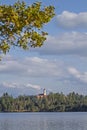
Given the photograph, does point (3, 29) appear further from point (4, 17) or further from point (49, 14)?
point (49, 14)

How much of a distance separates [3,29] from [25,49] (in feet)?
3.89

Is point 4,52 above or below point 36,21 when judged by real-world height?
below

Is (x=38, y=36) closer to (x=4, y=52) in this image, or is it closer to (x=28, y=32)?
(x=28, y=32)

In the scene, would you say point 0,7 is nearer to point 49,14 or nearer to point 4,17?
point 4,17

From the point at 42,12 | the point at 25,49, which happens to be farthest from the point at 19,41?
the point at 42,12

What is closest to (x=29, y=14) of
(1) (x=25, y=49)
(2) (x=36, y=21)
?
(2) (x=36, y=21)

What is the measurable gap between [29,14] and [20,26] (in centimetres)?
66

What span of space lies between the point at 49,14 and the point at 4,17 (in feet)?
5.89

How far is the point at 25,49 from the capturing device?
16.5 metres

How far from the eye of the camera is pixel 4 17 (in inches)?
637

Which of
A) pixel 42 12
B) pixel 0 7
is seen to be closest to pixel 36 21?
pixel 42 12

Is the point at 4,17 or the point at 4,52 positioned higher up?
the point at 4,17

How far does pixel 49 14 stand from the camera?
1633cm

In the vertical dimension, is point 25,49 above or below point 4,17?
below
